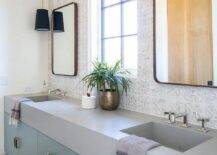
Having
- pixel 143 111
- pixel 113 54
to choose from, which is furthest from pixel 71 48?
pixel 143 111

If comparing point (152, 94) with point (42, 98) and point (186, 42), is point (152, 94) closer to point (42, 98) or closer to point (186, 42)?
point (186, 42)

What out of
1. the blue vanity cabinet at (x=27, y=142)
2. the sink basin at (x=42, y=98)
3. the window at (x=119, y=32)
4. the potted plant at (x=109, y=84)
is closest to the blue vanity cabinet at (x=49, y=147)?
the blue vanity cabinet at (x=27, y=142)

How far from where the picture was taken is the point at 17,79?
291 centimetres

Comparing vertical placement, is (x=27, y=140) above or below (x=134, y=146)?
below

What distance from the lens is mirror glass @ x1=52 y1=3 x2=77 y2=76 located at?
259 cm

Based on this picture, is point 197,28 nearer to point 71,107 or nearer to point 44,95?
point 71,107

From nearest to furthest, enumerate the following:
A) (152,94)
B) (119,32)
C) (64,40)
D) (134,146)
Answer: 1. (134,146)
2. (152,94)
3. (119,32)
4. (64,40)

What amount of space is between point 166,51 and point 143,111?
53 cm

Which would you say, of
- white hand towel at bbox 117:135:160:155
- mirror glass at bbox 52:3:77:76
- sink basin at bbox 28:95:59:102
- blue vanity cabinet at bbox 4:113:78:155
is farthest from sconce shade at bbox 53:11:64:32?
white hand towel at bbox 117:135:160:155

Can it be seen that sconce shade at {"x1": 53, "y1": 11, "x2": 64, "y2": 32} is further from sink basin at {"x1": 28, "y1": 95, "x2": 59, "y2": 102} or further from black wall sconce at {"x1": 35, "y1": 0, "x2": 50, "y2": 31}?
sink basin at {"x1": 28, "y1": 95, "x2": 59, "y2": 102}

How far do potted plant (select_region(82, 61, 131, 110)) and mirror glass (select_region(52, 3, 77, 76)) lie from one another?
0.62 metres

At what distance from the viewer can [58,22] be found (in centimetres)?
285

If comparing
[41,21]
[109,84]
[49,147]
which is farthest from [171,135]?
[41,21]

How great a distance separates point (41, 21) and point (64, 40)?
41cm
